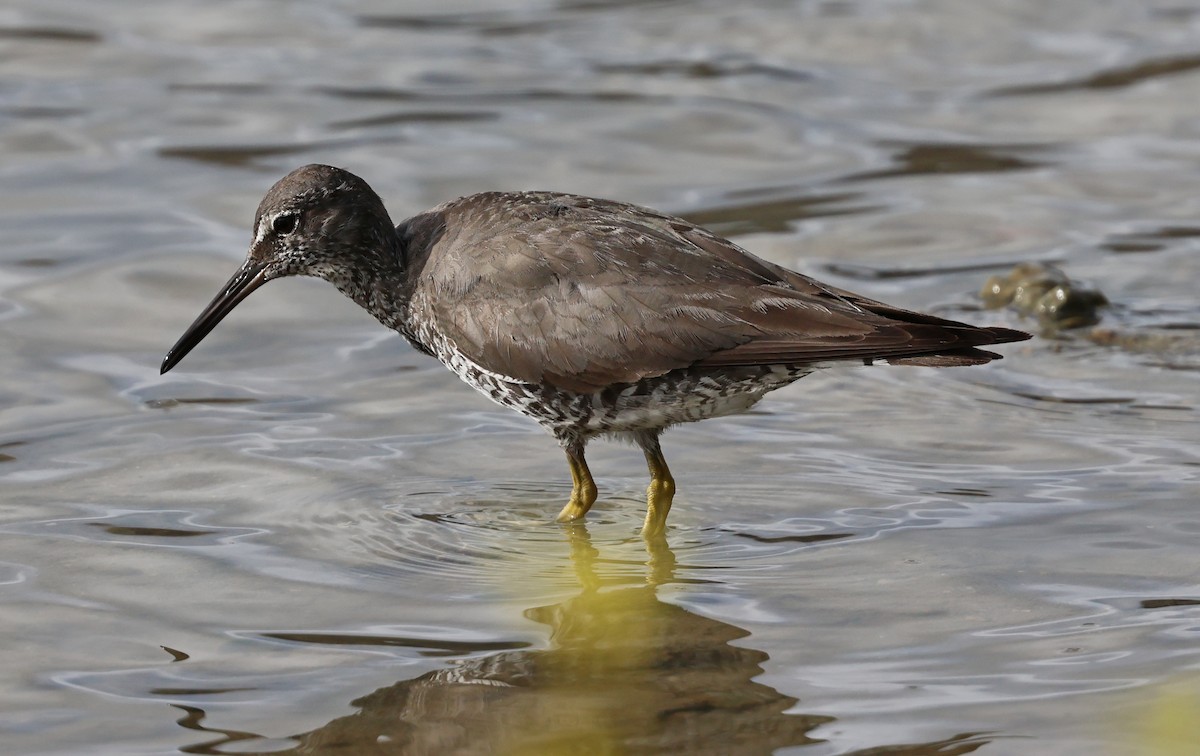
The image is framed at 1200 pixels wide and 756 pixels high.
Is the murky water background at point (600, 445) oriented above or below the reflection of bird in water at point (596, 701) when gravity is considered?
above

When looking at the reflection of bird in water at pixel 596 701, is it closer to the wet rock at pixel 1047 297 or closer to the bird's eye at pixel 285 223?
the bird's eye at pixel 285 223

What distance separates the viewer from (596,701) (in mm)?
5930

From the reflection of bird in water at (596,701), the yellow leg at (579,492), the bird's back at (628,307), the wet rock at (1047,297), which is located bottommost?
the reflection of bird in water at (596,701)

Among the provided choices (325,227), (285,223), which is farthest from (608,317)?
(285,223)

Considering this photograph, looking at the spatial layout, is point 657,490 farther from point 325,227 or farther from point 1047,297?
point 1047,297

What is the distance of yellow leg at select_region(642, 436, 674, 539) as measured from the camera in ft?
24.9

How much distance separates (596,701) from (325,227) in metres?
3.15

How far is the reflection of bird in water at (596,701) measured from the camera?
562 centimetres

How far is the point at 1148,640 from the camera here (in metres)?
6.23

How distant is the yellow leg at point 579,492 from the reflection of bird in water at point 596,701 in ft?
3.61

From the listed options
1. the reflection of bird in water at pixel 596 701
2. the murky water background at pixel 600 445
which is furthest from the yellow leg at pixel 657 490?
the reflection of bird in water at pixel 596 701

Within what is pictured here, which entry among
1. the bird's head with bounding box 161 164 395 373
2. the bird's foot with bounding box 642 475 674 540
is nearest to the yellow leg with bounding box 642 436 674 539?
the bird's foot with bounding box 642 475 674 540

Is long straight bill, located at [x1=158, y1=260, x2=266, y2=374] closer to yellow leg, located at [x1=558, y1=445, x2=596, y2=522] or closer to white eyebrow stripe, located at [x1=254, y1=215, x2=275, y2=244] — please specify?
white eyebrow stripe, located at [x1=254, y1=215, x2=275, y2=244]

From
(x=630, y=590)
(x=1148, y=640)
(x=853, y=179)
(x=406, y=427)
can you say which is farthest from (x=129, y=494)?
(x=853, y=179)
